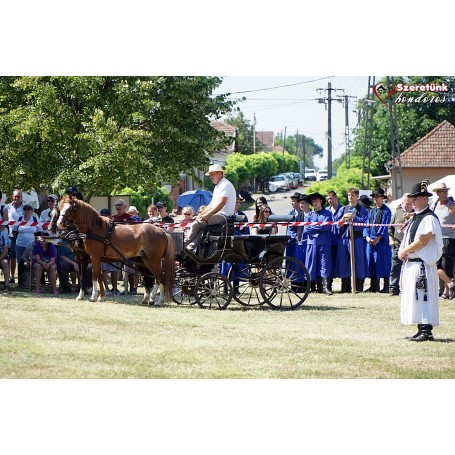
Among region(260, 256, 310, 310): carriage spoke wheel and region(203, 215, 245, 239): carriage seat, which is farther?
region(260, 256, 310, 310): carriage spoke wheel

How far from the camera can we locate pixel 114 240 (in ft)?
49.0

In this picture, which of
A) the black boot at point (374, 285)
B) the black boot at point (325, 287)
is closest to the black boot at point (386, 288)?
the black boot at point (374, 285)

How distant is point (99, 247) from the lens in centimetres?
1502

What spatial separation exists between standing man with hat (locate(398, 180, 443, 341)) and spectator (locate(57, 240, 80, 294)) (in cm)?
734

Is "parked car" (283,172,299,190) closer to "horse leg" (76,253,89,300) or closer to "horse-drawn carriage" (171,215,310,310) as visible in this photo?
"horse leg" (76,253,89,300)

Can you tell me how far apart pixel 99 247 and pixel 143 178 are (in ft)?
23.3

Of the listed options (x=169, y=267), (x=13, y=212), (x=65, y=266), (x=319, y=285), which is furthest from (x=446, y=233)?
(x=13, y=212)

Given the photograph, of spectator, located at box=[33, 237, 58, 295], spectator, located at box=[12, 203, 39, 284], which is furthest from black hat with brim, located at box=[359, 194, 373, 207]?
spectator, located at box=[12, 203, 39, 284]

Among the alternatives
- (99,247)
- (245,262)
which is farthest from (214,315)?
(99,247)

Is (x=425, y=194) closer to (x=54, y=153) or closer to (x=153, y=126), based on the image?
(x=54, y=153)

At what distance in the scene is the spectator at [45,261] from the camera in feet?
53.9

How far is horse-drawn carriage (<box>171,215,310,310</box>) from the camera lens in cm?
1420
